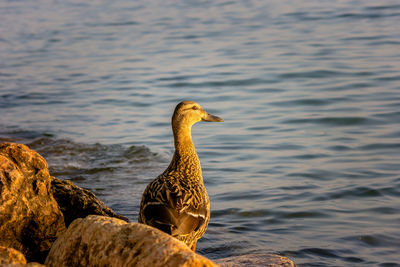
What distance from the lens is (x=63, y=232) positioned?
161 inches

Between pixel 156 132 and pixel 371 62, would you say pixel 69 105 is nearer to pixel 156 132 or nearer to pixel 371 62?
pixel 156 132

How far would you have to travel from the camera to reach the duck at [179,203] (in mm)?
4801

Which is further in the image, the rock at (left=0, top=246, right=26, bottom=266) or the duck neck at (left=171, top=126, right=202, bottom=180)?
the duck neck at (left=171, top=126, right=202, bottom=180)

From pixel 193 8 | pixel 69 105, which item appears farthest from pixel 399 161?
pixel 193 8

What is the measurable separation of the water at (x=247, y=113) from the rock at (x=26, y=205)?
6.29 ft

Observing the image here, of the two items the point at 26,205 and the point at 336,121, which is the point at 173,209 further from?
the point at 336,121

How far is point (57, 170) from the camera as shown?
8.91 m

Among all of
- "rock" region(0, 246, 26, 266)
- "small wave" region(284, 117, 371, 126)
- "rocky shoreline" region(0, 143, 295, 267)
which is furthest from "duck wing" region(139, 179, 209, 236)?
"small wave" region(284, 117, 371, 126)

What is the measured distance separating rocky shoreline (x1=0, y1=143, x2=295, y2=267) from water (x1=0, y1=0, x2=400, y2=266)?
1.60m

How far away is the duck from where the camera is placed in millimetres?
4801

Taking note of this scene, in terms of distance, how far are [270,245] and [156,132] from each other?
5080 mm

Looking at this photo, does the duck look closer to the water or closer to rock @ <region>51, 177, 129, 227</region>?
rock @ <region>51, 177, 129, 227</region>

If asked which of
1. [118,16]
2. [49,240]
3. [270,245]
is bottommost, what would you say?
[270,245]

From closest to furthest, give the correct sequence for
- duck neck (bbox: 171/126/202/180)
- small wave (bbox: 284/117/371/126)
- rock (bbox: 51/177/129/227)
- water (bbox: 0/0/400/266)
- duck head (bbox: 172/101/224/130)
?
rock (bbox: 51/177/129/227), duck neck (bbox: 171/126/202/180), duck head (bbox: 172/101/224/130), water (bbox: 0/0/400/266), small wave (bbox: 284/117/371/126)
